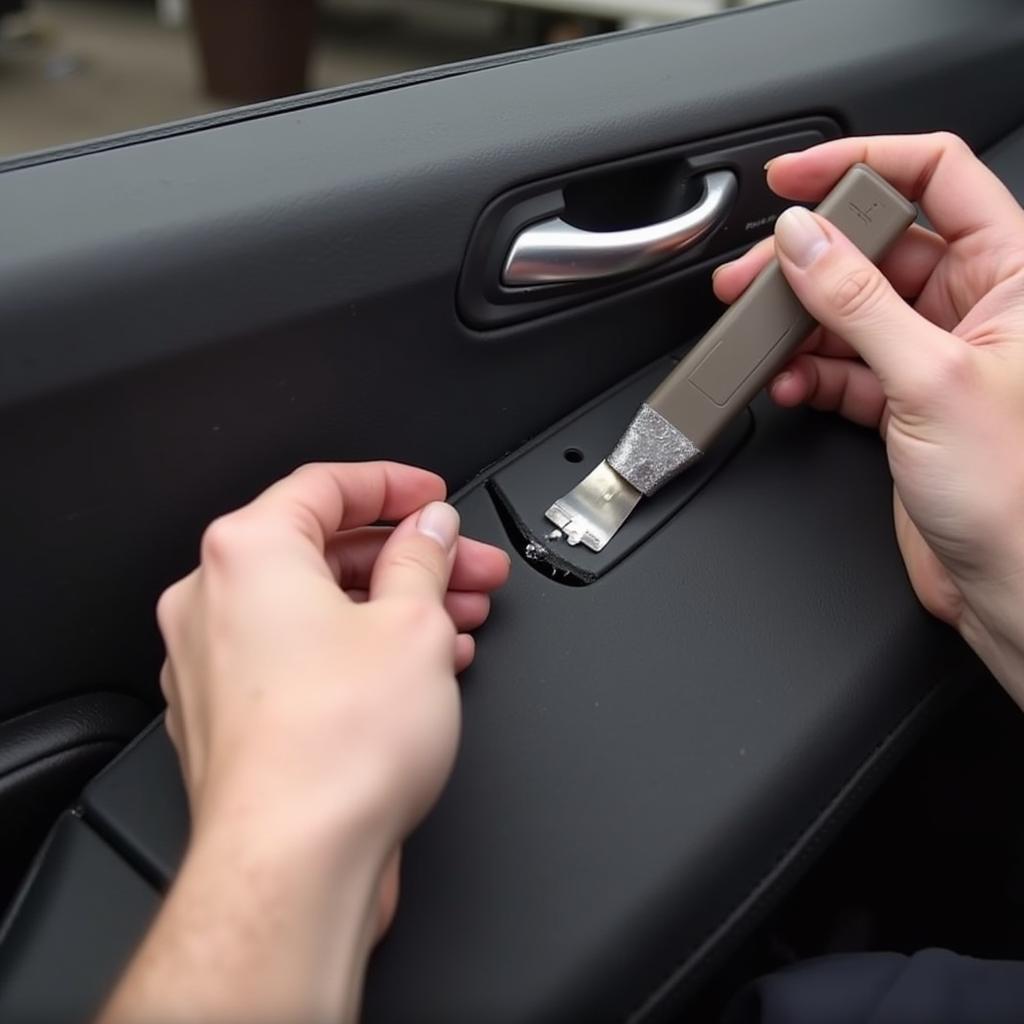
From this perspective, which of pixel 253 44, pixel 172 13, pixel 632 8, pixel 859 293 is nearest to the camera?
pixel 859 293

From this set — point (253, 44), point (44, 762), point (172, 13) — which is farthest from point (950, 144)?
point (172, 13)

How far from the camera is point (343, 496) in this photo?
1.98ft

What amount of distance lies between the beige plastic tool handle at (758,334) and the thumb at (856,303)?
2 cm

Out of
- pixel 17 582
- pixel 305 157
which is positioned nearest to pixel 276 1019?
pixel 17 582

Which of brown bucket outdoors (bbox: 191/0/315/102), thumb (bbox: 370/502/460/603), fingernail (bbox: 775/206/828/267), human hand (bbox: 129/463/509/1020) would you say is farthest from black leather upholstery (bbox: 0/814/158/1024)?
brown bucket outdoors (bbox: 191/0/315/102)

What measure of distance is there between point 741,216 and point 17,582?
1.89 feet

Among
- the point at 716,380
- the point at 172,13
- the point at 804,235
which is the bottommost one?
the point at 172,13

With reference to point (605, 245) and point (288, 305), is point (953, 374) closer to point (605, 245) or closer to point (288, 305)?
point (605, 245)

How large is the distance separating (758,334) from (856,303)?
0.08 m

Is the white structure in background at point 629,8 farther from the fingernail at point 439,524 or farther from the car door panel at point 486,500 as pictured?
the fingernail at point 439,524

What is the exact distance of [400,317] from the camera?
26.7 inches

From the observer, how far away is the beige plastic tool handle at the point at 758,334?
0.70 metres

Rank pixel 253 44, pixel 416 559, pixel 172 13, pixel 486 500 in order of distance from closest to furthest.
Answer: pixel 416 559
pixel 486 500
pixel 253 44
pixel 172 13

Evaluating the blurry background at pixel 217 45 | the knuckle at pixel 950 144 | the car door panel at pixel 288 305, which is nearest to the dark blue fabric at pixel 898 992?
the car door panel at pixel 288 305
